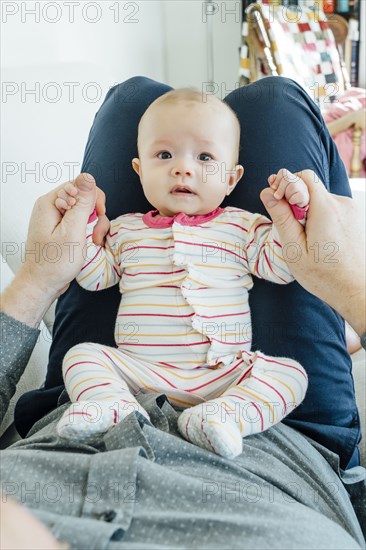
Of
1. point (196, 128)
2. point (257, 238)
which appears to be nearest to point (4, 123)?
point (196, 128)

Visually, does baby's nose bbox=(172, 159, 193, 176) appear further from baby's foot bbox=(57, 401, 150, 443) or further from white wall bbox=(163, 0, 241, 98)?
white wall bbox=(163, 0, 241, 98)

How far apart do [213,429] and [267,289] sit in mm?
326

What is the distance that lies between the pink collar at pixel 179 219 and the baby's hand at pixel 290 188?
0.17 metres

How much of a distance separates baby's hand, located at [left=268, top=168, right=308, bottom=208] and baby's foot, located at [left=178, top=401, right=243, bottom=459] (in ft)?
1.00

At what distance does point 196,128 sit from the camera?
3.63ft

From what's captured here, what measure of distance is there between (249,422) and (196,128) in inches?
18.9

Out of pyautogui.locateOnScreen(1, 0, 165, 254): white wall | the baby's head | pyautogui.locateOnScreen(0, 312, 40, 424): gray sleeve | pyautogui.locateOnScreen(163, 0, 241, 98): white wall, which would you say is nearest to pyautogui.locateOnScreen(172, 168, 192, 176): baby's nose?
the baby's head

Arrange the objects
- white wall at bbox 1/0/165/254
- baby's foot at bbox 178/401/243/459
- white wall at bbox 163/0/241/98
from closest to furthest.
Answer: baby's foot at bbox 178/401/243/459 → white wall at bbox 1/0/165/254 → white wall at bbox 163/0/241/98

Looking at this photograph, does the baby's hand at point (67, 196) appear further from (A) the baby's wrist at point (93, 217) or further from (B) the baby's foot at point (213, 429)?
(B) the baby's foot at point (213, 429)

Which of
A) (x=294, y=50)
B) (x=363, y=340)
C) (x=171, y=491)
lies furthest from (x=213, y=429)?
(x=294, y=50)

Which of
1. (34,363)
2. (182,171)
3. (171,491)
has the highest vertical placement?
(182,171)

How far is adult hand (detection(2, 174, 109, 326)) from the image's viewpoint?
41.6 inches

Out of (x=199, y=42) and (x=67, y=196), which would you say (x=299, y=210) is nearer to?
(x=67, y=196)

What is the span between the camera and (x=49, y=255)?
3.52 feet
